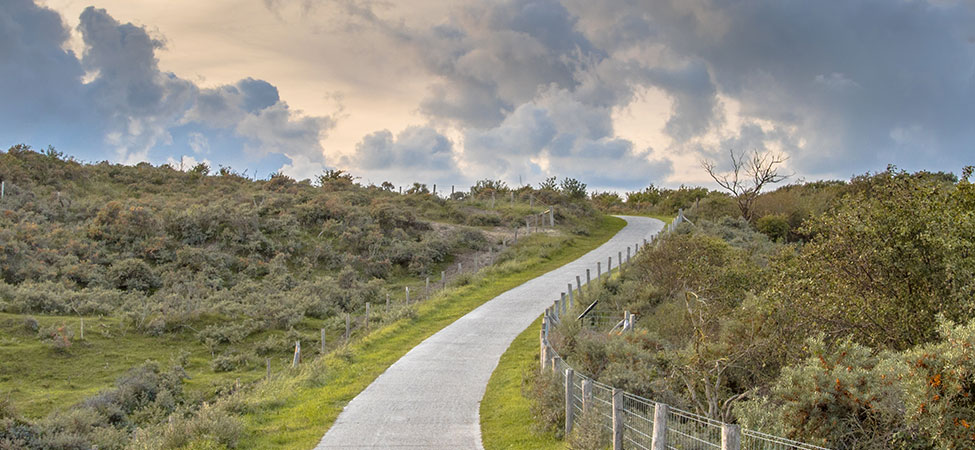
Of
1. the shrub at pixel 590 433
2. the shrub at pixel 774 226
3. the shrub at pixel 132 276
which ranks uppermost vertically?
the shrub at pixel 774 226

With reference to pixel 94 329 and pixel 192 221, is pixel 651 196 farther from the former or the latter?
pixel 94 329

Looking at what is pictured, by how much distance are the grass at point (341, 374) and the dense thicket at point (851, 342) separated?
17.9ft

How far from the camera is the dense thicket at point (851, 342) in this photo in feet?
29.3

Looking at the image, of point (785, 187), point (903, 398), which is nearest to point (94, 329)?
point (903, 398)

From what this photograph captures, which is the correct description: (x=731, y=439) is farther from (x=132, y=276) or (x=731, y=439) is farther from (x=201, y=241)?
(x=201, y=241)

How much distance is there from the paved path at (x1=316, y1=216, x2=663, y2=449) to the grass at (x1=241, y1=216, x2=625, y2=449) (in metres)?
0.44

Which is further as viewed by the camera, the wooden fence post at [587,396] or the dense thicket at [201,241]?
the dense thicket at [201,241]

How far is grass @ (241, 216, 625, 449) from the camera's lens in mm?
12961

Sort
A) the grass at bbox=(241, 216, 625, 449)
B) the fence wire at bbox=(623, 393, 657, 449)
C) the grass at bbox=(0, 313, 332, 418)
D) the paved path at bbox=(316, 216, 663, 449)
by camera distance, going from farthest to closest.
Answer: the grass at bbox=(0, 313, 332, 418) → the grass at bbox=(241, 216, 625, 449) → the paved path at bbox=(316, 216, 663, 449) → the fence wire at bbox=(623, 393, 657, 449)

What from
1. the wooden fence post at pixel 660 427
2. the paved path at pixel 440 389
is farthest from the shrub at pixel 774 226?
the wooden fence post at pixel 660 427

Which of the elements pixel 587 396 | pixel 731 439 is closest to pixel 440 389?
pixel 587 396

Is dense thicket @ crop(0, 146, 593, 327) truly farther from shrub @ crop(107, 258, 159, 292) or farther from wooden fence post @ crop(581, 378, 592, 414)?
wooden fence post @ crop(581, 378, 592, 414)

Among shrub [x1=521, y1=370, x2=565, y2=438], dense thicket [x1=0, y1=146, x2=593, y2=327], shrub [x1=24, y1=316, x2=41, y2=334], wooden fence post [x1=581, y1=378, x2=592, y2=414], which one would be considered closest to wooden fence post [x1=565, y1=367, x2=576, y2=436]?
shrub [x1=521, y1=370, x2=565, y2=438]

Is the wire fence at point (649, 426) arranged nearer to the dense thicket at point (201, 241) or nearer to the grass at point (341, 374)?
the grass at point (341, 374)
